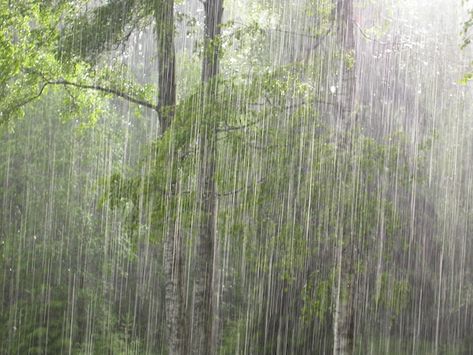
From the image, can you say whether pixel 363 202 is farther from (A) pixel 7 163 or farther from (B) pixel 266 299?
(A) pixel 7 163

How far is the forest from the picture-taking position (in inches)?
382

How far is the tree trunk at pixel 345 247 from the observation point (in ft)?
30.7

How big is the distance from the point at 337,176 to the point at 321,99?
57.0 inches

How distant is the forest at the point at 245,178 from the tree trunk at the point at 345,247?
0.09 ft

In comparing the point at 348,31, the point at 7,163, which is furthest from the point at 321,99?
the point at 7,163

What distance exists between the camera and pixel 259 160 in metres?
10.4

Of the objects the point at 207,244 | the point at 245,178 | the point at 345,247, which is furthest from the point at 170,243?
the point at 345,247

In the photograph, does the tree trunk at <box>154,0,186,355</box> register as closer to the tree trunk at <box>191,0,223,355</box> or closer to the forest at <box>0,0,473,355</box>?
the forest at <box>0,0,473,355</box>

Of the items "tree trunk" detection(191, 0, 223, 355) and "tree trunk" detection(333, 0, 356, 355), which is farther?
"tree trunk" detection(191, 0, 223, 355)

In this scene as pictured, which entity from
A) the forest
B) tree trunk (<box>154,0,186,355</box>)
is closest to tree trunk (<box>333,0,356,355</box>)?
the forest

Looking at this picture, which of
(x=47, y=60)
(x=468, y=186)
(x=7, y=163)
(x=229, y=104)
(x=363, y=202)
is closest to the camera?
(x=363, y=202)

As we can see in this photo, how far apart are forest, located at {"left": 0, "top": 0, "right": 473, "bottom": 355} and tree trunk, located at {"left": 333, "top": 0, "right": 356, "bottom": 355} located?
26 mm

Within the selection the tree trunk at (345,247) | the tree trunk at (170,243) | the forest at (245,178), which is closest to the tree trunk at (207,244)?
the forest at (245,178)

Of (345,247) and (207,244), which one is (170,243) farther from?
(345,247)
